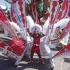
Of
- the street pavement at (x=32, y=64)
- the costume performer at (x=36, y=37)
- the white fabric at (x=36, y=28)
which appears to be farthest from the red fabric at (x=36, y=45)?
the street pavement at (x=32, y=64)

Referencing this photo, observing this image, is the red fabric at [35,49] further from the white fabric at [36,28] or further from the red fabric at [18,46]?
the white fabric at [36,28]

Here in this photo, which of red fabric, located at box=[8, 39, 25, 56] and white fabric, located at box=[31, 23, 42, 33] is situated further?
red fabric, located at box=[8, 39, 25, 56]

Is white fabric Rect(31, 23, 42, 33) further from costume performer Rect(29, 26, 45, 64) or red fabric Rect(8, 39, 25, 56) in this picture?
red fabric Rect(8, 39, 25, 56)

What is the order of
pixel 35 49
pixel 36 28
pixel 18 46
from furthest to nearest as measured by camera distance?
pixel 18 46 < pixel 35 49 < pixel 36 28

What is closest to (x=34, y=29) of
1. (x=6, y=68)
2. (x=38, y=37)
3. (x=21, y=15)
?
(x=38, y=37)

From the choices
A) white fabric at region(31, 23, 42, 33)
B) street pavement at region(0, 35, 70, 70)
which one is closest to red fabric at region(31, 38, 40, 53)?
white fabric at region(31, 23, 42, 33)

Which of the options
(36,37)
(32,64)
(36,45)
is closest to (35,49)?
(36,45)

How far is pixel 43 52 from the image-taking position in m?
5.14

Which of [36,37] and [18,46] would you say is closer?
[36,37]

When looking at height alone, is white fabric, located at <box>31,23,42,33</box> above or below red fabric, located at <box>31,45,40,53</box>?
above

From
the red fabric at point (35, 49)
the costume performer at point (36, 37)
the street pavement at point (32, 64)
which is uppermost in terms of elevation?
the costume performer at point (36, 37)

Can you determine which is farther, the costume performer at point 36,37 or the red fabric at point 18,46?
the red fabric at point 18,46

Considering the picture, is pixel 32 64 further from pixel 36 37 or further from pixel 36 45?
pixel 36 37

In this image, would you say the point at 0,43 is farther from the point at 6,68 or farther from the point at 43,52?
the point at 43,52
